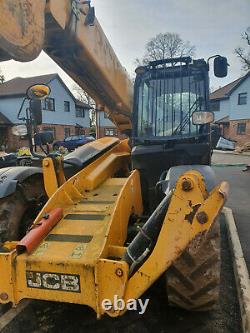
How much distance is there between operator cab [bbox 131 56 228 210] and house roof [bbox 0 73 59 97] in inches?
1254

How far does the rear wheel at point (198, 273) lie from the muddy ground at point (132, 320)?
447 millimetres

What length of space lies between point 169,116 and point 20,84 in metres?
36.7

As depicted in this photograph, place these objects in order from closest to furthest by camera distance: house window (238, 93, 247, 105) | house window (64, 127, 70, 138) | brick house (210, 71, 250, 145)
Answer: brick house (210, 71, 250, 145), house window (238, 93, 247, 105), house window (64, 127, 70, 138)

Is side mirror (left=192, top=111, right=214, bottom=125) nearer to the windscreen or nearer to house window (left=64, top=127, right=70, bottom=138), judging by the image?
the windscreen

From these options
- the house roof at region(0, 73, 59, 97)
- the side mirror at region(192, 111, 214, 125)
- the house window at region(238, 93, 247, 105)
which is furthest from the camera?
the house window at region(238, 93, 247, 105)

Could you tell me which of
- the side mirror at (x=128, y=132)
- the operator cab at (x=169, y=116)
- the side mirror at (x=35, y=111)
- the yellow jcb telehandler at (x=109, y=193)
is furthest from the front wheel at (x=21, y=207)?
the side mirror at (x=128, y=132)

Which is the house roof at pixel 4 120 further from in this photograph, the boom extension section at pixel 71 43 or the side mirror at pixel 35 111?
the side mirror at pixel 35 111

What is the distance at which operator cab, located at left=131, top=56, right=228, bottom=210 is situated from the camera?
434 centimetres

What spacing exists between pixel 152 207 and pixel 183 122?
4.16ft

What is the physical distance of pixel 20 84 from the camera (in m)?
38.0

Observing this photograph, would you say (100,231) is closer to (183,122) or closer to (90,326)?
(90,326)

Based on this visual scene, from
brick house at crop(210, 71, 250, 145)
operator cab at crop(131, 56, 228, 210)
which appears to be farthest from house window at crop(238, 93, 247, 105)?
operator cab at crop(131, 56, 228, 210)

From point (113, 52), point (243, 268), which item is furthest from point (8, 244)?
point (113, 52)

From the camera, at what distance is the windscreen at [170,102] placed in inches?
182
